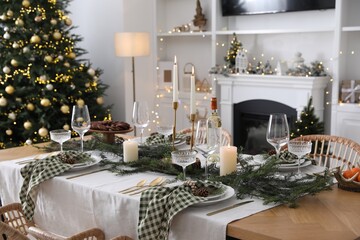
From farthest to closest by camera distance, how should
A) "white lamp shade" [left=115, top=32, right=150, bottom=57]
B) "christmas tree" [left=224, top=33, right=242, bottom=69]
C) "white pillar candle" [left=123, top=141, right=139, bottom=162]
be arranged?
"christmas tree" [left=224, top=33, right=242, bottom=69]
"white lamp shade" [left=115, top=32, right=150, bottom=57]
"white pillar candle" [left=123, top=141, right=139, bottom=162]

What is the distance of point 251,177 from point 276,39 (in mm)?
3441

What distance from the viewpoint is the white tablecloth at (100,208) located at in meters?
1.93

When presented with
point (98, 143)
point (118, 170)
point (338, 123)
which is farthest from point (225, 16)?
point (118, 170)

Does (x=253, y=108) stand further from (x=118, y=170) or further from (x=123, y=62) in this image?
(x=118, y=170)

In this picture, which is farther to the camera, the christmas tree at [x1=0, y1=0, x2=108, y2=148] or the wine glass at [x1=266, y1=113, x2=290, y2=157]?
the christmas tree at [x1=0, y1=0, x2=108, y2=148]

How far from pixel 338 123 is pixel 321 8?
3.45 ft

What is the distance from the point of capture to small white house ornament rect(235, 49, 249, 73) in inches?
212

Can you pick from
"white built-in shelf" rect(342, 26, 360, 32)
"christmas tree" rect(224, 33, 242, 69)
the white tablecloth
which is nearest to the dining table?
the white tablecloth

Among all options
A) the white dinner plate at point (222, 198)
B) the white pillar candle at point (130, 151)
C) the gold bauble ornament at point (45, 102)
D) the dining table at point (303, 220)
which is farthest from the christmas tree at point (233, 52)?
the white dinner plate at point (222, 198)

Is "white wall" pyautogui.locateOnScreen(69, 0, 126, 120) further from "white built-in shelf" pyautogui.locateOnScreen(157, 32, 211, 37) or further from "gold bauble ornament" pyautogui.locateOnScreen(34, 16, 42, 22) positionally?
"gold bauble ornament" pyautogui.locateOnScreen(34, 16, 42, 22)

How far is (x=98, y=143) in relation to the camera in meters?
3.00

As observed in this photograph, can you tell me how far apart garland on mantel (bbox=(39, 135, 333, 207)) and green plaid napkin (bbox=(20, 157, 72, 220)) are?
0.80 ft

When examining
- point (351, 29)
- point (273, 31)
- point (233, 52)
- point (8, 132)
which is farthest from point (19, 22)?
point (351, 29)

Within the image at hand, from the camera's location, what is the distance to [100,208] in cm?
227
